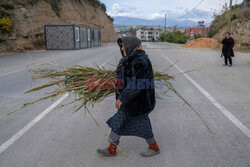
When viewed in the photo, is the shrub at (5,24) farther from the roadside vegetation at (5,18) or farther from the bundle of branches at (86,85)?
the bundle of branches at (86,85)

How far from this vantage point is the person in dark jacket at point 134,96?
112 inches

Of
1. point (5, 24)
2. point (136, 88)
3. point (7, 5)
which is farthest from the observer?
point (7, 5)

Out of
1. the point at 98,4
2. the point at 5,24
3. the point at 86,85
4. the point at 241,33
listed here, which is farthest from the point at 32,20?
the point at 98,4

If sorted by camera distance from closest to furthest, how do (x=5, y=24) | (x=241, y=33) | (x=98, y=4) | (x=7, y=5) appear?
(x=5, y=24) → (x=7, y=5) → (x=241, y=33) → (x=98, y=4)

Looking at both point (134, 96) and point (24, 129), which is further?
point (24, 129)

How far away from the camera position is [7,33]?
25281mm

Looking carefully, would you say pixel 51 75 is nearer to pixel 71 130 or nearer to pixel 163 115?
pixel 71 130

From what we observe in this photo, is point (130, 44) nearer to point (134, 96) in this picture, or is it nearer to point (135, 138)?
point (134, 96)

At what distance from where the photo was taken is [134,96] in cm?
286

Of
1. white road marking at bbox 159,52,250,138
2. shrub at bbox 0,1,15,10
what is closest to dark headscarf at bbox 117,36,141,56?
white road marking at bbox 159,52,250,138

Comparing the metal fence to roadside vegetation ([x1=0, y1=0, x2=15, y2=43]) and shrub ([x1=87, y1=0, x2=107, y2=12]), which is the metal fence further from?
shrub ([x1=87, y1=0, x2=107, y2=12])

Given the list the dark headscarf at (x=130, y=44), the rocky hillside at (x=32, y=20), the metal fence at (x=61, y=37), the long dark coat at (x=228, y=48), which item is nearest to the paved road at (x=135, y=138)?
the dark headscarf at (x=130, y=44)

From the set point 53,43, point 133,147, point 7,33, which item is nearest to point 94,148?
point 133,147

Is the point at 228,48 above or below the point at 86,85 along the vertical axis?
above
